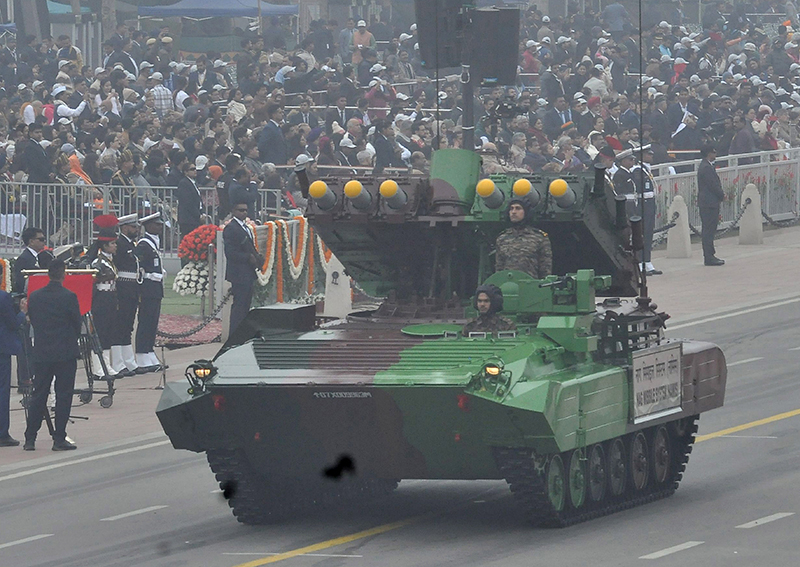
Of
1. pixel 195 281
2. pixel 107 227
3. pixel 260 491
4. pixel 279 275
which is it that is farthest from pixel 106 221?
pixel 260 491

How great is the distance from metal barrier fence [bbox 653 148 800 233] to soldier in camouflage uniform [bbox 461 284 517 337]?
18.1 meters

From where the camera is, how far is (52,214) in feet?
94.6

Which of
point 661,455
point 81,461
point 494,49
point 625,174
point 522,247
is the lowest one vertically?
point 81,461

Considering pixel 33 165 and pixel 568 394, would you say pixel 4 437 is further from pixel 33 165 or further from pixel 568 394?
pixel 33 165

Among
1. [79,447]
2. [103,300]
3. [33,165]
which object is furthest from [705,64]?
[79,447]

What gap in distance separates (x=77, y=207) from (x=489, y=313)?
48.8 feet

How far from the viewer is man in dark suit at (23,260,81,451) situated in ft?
62.2

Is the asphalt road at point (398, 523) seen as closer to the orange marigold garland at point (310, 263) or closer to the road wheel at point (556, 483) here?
the road wheel at point (556, 483)

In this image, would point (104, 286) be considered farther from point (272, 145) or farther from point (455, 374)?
point (455, 374)

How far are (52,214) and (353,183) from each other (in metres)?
14.1

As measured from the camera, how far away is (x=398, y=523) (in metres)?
15.0

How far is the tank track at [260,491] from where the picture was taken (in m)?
14.7

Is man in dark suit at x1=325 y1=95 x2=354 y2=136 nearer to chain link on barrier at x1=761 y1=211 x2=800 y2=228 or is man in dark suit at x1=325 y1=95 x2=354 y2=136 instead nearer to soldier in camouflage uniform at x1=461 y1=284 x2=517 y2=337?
chain link on barrier at x1=761 y1=211 x2=800 y2=228

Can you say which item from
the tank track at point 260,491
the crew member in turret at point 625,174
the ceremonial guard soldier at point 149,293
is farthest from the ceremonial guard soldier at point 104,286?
the crew member in turret at point 625,174
